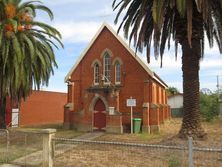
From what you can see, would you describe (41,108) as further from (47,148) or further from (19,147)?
(47,148)

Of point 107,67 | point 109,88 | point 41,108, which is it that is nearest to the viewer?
point 109,88

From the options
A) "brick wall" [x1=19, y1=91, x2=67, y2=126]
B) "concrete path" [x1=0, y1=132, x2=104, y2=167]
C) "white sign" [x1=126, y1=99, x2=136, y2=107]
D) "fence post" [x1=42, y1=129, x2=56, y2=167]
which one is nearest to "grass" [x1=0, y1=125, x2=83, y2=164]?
"concrete path" [x1=0, y1=132, x2=104, y2=167]

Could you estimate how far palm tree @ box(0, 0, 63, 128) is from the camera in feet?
74.5

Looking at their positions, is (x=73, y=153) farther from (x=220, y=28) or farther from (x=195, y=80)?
(x=220, y=28)

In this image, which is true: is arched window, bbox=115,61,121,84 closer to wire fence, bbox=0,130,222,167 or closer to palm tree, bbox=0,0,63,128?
palm tree, bbox=0,0,63,128

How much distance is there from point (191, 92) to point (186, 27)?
328cm

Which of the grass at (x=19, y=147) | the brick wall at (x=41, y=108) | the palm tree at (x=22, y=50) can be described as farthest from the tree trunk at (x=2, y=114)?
the brick wall at (x=41, y=108)

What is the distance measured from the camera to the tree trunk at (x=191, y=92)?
19.3m

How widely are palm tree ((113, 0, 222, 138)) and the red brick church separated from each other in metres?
9.35

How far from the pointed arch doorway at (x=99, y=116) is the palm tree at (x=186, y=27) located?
1133 cm

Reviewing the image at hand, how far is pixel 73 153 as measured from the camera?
14555mm

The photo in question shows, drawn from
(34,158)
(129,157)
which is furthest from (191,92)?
(34,158)

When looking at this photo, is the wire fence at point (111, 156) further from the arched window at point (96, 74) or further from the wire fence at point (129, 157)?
the arched window at point (96, 74)

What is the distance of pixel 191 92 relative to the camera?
63.5ft
